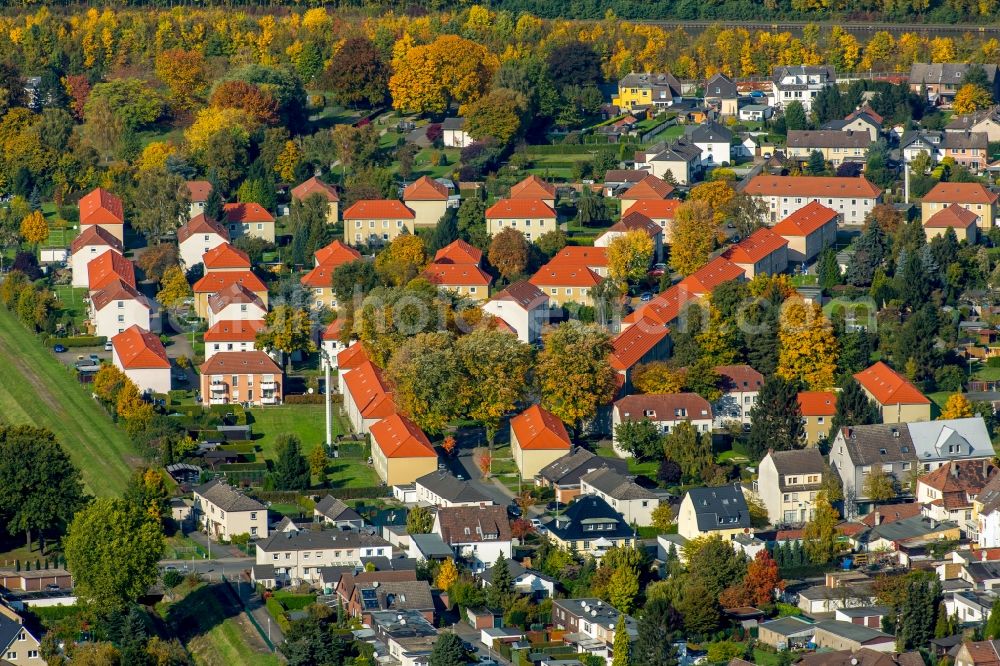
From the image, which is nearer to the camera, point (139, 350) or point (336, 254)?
point (139, 350)

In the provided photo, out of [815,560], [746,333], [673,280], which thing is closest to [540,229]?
[673,280]

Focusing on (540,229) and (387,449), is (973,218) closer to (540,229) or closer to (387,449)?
(540,229)

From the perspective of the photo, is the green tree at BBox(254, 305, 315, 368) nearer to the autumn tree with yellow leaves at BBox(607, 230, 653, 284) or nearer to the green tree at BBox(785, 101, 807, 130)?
the autumn tree with yellow leaves at BBox(607, 230, 653, 284)

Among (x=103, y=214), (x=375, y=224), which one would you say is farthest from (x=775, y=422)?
(x=103, y=214)

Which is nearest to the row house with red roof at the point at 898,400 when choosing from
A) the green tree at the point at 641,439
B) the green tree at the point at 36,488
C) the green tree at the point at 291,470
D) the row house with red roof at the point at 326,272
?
the green tree at the point at 641,439

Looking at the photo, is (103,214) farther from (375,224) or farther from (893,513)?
(893,513)

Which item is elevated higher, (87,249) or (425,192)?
(425,192)
